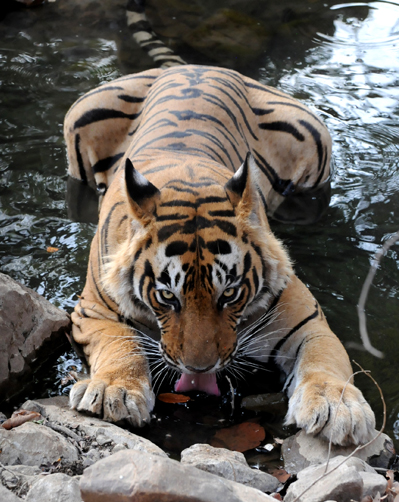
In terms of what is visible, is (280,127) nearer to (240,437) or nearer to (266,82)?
(266,82)

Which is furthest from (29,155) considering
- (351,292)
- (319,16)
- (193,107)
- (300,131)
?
(319,16)

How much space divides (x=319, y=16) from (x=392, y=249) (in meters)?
5.53

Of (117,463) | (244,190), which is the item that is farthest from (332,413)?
(117,463)

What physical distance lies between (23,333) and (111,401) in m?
0.81

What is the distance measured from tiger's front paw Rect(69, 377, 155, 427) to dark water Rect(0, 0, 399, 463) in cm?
19

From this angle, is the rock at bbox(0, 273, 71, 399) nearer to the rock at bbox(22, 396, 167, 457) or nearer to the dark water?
the dark water

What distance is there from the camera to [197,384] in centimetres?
330

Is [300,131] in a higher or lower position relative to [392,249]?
higher

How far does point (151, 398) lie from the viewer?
3.09 metres

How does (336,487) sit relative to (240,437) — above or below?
above

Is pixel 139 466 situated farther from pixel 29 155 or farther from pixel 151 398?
pixel 29 155

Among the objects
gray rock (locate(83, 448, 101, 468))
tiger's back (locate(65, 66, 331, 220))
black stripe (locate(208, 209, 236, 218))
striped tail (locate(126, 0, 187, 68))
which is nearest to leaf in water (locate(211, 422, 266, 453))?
gray rock (locate(83, 448, 101, 468))

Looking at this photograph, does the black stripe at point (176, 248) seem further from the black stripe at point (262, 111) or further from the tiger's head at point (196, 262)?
the black stripe at point (262, 111)

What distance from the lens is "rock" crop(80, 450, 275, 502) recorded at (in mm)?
1738
